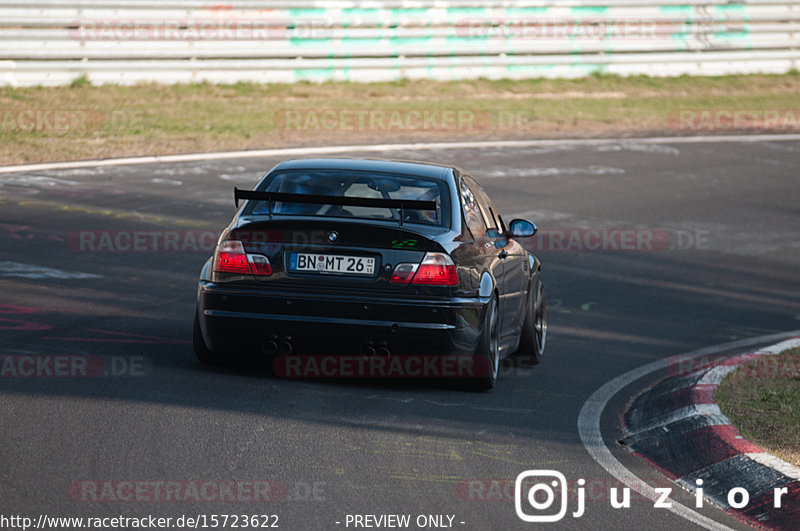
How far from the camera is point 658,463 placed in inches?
266

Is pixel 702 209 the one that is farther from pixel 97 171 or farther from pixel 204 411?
pixel 204 411

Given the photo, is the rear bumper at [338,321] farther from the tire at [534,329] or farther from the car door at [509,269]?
the tire at [534,329]

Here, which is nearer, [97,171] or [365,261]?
[365,261]

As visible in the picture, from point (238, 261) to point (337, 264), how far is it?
2.02 feet

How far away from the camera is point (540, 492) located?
19.2ft

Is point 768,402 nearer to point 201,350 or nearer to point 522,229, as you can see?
point 522,229

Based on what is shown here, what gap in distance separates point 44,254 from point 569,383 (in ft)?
18.3

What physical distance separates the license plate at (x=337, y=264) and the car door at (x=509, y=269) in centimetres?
128

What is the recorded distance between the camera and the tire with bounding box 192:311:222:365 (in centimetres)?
802

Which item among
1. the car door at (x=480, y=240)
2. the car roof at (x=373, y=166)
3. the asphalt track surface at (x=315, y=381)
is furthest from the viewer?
the car roof at (x=373, y=166)

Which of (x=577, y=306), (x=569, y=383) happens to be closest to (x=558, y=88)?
(x=577, y=306)

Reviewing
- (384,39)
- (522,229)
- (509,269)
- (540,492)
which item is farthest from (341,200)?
(384,39)

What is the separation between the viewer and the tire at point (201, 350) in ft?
26.3

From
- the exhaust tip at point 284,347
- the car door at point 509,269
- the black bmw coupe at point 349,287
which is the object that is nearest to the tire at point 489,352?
the black bmw coupe at point 349,287
